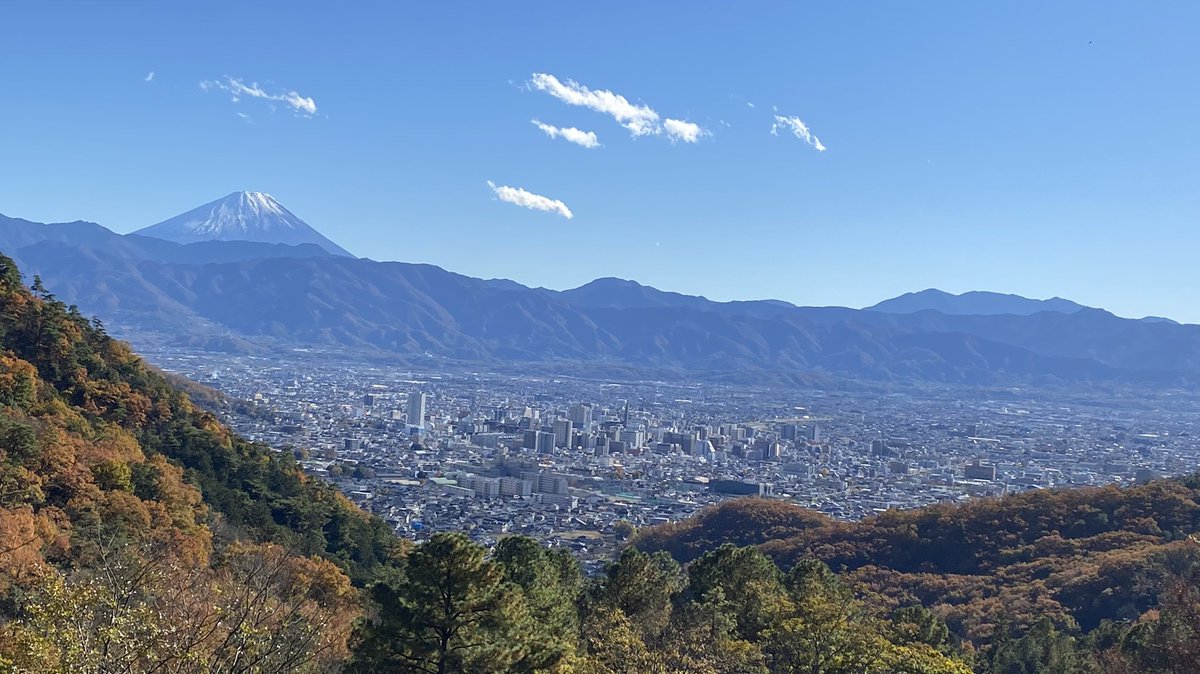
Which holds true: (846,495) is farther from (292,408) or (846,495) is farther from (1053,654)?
(292,408)

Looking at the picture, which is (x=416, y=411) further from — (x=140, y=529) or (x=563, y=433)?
(x=140, y=529)

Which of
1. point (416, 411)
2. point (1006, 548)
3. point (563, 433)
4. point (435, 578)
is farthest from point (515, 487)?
point (435, 578)

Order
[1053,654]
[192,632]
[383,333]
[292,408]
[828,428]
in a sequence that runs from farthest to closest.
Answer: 1. [383,333]
2. [828,428]
3. [292,408]
4. [1053,654]
5. [192,632]

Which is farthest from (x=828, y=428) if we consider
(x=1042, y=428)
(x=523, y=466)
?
(x=523, y=466)

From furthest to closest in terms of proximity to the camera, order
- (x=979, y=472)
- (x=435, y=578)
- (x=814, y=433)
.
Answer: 1. (x=814, y=433)
2. (x=979, y=472)
3. (x=435, y=578)

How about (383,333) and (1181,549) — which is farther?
(383,333)

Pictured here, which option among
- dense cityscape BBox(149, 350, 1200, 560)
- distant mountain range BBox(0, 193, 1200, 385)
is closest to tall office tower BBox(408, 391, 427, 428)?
dense cityscape BBox(149, 350, 1200, 560)
